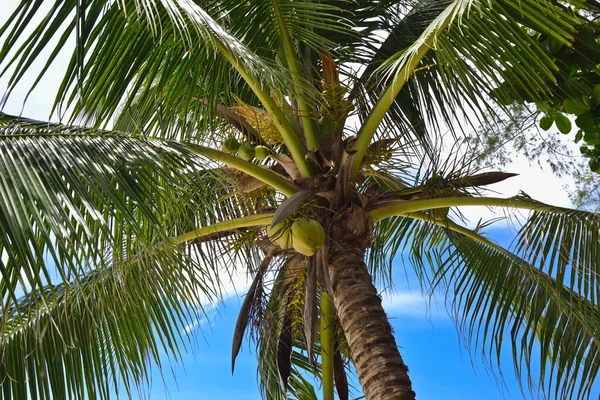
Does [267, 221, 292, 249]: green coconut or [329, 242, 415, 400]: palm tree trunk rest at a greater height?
[267, 221, 292, 249]: green coconut

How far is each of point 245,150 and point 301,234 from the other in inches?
18.9

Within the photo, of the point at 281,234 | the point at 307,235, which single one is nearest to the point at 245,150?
the point at 281,234

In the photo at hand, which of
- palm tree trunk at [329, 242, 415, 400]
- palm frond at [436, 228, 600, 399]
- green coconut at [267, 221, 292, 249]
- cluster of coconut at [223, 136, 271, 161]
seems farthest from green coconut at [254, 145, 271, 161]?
palm frond at [436, 228, 600, 399]

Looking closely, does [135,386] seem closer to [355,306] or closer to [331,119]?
[355,306]

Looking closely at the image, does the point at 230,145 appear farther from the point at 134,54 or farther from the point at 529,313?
the point at 529,313

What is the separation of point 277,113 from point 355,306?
874 mm

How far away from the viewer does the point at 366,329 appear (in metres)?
2.83

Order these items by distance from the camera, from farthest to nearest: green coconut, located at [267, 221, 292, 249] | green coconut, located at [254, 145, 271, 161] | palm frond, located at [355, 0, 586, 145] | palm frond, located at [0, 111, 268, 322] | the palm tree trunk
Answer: green coconut, located at [254, 145, 271, 161] < green coconut, located at [267, 221, 292, 249] < the palm tree trunk < palm frond, located at [355, 0, 586, 145] < palm frond, located at [0, 111, 268, 322]

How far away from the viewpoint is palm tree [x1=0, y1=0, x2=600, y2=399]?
243 cm

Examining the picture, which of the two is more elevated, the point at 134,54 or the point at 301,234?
the point at 134,54

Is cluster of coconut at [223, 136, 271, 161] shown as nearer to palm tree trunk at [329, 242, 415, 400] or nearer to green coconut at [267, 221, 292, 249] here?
green coconut at [267, 221, 292, 249]

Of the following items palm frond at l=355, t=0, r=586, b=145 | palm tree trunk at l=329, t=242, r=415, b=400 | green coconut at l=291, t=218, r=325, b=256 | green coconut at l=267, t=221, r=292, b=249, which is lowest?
palm tree trunk at l=329, t=242, r=415, b=400

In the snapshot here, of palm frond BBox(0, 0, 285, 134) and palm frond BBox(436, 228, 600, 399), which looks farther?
palm frond BBox(436, 228, 600, 399)

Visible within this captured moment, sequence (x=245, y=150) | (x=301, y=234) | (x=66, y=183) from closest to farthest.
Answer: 1. (x=66, y=183)
2. (x=301, y=234)
3. (x=245, y=150)
